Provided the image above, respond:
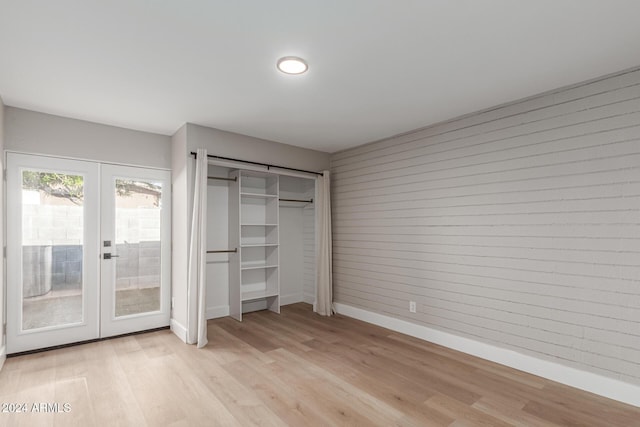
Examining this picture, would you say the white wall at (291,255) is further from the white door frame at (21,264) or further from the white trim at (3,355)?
the white trim at (3,355)

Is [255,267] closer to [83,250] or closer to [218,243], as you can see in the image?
[218,243]

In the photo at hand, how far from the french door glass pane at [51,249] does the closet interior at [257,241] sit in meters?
1.54

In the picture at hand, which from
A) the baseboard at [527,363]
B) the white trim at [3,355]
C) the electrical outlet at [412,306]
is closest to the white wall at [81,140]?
the white trim at [3,355]

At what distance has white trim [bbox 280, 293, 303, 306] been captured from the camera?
5.49m

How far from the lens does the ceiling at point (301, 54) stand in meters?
1.86

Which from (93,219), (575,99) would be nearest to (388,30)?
(575,99)

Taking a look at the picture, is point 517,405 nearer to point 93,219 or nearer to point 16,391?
point 16,391

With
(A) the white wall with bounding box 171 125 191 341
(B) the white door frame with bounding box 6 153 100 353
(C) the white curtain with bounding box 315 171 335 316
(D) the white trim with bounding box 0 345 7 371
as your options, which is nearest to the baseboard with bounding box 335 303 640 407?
(C) the white curtain with bounding box 315 171 335 316

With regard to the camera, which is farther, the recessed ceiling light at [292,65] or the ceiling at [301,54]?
the recessed ceiling light at [292,65]

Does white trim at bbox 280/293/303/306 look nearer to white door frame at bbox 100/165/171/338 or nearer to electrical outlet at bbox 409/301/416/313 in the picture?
white door frame at bbox 100/165/171/338

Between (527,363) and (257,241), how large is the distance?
377 cm

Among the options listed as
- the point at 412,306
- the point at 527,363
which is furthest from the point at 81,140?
the point at 527,363

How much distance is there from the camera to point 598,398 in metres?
2.55

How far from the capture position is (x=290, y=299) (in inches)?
220
